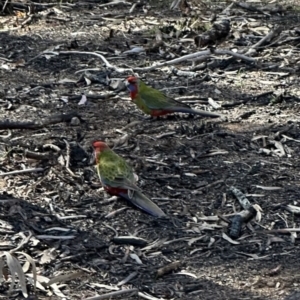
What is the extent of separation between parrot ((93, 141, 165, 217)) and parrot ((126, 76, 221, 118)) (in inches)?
50.8

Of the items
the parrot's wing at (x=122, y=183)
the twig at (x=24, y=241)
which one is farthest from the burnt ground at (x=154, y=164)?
the parrot's wing at (x=122, y=183)

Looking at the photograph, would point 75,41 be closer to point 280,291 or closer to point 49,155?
point 49,155

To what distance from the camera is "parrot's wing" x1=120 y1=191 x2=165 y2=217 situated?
5.68m

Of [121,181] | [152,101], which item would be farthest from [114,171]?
[152,101]

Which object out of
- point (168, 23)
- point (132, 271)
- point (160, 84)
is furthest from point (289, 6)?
point (132, 271)

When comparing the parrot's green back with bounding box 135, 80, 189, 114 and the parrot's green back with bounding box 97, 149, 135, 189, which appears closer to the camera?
the parrot's green back with bounding box 97, 149, 135, 189

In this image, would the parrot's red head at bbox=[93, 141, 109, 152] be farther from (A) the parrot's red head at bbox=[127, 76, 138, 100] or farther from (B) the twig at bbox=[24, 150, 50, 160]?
(A) the parrot's red head at bbox=[127, 76, 138, 100]

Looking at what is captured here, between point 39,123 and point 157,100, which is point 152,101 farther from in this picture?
point 39,123

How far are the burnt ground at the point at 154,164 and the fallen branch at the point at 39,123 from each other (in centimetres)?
5

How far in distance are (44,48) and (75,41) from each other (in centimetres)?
33

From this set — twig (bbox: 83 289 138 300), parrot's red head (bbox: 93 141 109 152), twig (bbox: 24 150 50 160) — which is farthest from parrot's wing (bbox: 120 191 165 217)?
twig (bbox: 83 289 138 300)

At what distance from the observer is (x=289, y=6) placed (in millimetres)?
10938

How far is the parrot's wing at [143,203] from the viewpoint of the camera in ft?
18.6


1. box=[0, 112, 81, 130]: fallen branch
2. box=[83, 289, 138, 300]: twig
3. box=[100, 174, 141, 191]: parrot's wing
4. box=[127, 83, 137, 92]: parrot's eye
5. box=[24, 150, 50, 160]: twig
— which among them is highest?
box=[100, 174, 141, 191]: parrot's wing
